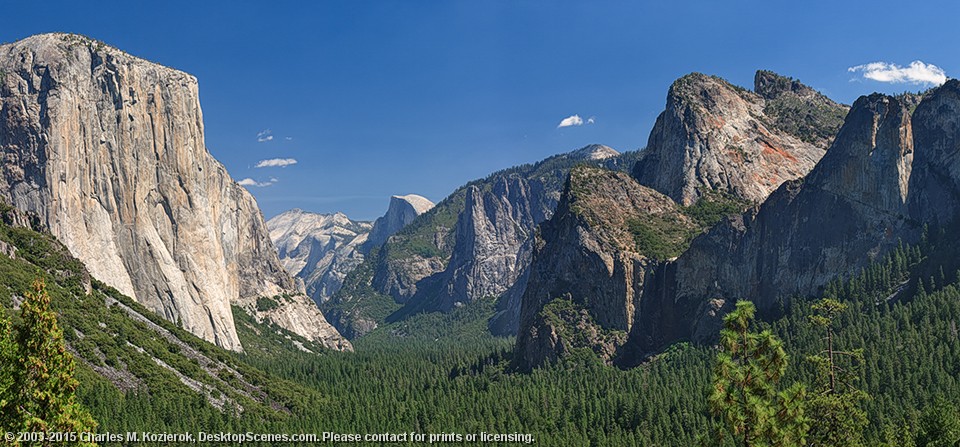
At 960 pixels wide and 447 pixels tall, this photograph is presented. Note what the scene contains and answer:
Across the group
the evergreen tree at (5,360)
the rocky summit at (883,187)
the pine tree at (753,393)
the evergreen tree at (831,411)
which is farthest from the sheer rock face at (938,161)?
the evergreen tree at (5,360)

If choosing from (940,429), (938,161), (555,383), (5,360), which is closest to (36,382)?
(5,360)

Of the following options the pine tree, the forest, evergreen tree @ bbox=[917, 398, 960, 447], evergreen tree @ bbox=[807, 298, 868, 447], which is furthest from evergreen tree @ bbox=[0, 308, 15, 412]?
the forest

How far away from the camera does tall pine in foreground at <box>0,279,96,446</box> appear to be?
4112 centimetres

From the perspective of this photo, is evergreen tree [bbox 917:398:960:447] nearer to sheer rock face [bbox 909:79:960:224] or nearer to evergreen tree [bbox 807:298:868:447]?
evergreen tree [bbox 807:298:868:447]

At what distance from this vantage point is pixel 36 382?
136 ft

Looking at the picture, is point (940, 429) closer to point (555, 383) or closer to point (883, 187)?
point (555, 383)

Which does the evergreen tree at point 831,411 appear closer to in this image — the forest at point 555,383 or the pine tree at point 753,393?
the pine tree at point 753,393

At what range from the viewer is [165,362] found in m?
173

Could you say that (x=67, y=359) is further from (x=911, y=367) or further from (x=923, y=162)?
(x=923, y=162)

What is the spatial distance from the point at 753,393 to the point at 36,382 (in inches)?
A: 1466

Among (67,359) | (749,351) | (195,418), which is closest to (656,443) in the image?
(195,418)

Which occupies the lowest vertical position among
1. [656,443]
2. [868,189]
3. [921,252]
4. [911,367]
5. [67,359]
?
[656,443]

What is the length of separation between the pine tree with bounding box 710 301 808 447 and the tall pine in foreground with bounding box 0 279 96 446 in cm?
3363

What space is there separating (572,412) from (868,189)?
90.6 meters
